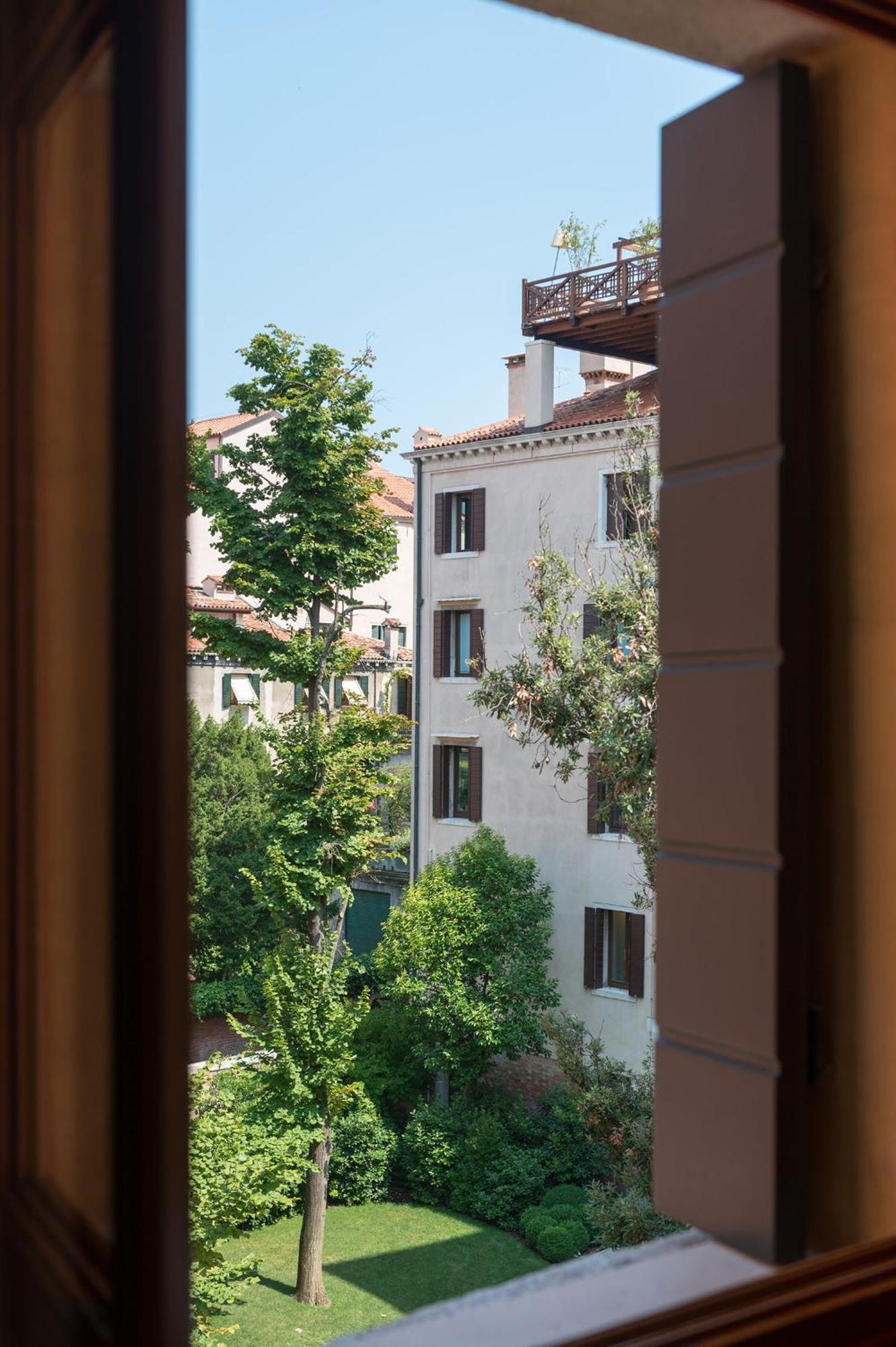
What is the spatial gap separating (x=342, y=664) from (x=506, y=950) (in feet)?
12.1

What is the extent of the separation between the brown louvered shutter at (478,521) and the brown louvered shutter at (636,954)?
4796 millimetres

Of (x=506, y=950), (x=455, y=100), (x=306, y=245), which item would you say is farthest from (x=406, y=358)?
(x=506, y=950)

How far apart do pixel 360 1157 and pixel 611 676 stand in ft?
23.4

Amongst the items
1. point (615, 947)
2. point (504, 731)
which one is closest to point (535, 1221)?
point (615, 947)

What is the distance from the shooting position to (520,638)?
15461 millimetres

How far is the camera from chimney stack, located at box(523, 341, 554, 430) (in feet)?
50.8

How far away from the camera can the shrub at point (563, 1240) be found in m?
12.5

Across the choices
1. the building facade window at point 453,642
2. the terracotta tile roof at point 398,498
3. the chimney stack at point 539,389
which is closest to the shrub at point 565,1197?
the building facade window at point 453,642

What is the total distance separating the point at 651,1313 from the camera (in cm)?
117

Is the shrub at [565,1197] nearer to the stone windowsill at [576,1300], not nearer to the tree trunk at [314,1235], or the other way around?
the tree trunk at [314,1235]

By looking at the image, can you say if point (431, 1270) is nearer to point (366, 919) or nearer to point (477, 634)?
point (477, 634)
